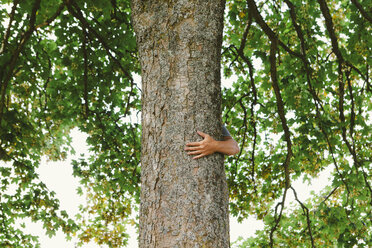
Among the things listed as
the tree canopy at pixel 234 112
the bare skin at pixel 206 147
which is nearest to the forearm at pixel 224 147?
the bare skin at pixel 206 147

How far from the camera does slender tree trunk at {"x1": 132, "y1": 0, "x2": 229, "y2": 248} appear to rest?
6.67ft

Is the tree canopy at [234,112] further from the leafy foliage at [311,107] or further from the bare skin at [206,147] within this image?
the bare skin at [206,147]

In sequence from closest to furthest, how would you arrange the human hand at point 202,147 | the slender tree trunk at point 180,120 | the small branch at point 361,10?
the slender tree trunk at point 180,120, the human hand at point 202,147, the small branch at point 361,10

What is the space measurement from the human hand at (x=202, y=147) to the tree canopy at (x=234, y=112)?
2.76 meters

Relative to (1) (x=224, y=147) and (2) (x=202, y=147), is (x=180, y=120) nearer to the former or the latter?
(2) (x=202, y=147)

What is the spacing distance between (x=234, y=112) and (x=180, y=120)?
203 inches

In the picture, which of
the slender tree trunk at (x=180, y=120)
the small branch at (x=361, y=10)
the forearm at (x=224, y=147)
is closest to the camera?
the slender tree trunk at (x=180, y=120)

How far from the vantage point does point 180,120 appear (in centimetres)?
225

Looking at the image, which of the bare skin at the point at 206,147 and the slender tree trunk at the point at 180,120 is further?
the bare skin at the point at 206,147

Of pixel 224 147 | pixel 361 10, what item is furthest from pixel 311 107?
pixel 224 147

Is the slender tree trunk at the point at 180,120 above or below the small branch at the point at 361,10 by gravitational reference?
below

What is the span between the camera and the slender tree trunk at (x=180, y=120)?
2033mm

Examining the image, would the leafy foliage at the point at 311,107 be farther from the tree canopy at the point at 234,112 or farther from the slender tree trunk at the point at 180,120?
the slender tree trunk at the point at 180,120

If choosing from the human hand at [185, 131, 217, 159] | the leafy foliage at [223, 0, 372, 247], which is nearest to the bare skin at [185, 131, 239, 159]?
the human hand at [185, 131, 217, 159]
